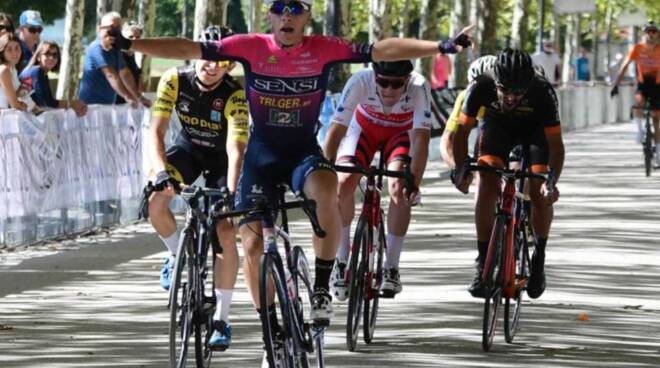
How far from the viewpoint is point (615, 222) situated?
2202 centimetres

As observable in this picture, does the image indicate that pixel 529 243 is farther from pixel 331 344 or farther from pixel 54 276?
pixel 54 276

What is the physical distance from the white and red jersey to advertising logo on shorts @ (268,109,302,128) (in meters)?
2.42

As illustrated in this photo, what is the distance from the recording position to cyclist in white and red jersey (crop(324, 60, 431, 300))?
1283 cm

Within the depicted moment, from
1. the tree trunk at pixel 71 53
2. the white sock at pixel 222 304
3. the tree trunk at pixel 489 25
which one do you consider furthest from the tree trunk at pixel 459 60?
the white sock at pixel 222 304

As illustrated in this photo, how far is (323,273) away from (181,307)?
2.48 ft

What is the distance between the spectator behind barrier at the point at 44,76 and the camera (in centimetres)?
1942

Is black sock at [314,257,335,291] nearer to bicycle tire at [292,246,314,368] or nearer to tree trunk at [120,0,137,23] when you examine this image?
bicycle tire at [292,246,314,368]

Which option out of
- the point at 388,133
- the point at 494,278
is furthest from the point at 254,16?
the point at 494,278

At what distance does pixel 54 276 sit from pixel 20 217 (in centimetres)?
228

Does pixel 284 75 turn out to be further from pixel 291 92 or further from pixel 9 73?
pixel 9 73

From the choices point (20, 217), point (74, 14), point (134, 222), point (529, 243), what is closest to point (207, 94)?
point (529, 243)

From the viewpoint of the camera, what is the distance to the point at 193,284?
1026cm

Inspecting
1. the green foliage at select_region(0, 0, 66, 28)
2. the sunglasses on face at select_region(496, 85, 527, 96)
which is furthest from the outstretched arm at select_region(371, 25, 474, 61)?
the green foliage at select_region(0, 0, 66, 28)

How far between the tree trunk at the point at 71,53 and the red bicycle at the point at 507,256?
51.1ft
